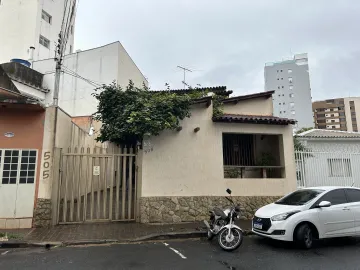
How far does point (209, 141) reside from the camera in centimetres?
996

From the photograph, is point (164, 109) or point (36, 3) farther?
point (36, 3)

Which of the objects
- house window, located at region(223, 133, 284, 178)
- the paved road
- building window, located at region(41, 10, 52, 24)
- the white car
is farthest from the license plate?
building window, located at region(41, 10, 52, 24)

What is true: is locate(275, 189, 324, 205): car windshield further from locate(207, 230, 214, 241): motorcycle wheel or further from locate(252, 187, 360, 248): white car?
locate(207, 230, 214, 241): motorcycle wheel

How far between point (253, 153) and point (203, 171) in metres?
3.14

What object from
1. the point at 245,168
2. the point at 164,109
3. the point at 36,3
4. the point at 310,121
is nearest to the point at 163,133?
the point at 164,109

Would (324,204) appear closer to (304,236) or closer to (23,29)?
(304,236)

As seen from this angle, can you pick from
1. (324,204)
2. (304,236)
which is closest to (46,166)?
(304,236)

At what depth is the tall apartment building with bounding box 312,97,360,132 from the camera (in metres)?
93.1

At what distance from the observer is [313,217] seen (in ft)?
21.2

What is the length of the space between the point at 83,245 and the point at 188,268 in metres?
3.14

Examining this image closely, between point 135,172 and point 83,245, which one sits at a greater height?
point 135,172

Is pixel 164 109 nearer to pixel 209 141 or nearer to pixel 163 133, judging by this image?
pixel 163 133

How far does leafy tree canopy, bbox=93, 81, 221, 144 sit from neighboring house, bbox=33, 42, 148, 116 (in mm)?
9229

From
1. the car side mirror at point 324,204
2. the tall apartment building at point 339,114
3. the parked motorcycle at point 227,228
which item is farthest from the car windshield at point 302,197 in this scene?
the tall apartment building at point 339,114
